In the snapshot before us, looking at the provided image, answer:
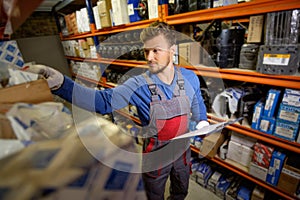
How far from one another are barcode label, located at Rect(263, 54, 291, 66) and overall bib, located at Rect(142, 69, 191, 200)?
0.54 metres

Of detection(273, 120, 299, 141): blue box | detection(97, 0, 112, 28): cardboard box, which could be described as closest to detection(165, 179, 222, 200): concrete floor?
detection(273, 120, 299, 141): blue box

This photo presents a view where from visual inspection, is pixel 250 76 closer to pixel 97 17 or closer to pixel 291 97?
pixel 291 97

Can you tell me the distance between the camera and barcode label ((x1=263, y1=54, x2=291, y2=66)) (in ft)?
3.32

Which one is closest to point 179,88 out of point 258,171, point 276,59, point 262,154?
point 276,59

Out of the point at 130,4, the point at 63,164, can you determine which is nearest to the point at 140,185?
the point at 63,164

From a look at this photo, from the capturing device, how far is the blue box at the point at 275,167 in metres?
1.24

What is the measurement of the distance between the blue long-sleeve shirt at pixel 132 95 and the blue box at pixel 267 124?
1.35 ft

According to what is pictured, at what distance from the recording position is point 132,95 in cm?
115

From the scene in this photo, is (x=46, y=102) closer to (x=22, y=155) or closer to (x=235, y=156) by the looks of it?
(x=22, y=155)

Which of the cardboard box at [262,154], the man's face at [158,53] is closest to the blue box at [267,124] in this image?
the cardboard box at [262,154]

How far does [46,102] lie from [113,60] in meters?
2.45

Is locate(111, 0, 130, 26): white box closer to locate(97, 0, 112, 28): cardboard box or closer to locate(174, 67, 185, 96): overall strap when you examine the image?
locate(97, 0, 112, 28): cardboard box

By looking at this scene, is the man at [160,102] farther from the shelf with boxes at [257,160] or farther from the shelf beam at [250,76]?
the shelf with boxes at [257,160]

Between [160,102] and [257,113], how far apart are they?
2.47ft
